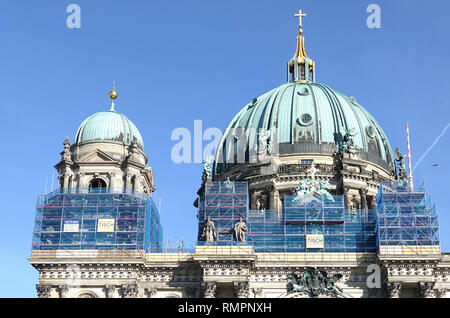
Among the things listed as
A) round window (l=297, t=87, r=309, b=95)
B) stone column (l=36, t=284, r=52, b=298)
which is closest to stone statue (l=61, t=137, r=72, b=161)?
stone column (l=36, t=284, r=52, b=298)

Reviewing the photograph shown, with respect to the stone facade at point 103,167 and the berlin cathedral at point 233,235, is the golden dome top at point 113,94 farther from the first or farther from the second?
the stone facade at point 103,167

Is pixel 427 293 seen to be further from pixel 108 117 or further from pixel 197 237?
pixel 108 117

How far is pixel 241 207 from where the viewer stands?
6825cm

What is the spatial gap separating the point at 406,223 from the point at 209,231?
15.6 metres

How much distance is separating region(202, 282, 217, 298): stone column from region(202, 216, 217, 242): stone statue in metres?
3.92

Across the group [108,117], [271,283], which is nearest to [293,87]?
[108,117]

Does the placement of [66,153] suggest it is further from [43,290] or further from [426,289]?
[426,289]

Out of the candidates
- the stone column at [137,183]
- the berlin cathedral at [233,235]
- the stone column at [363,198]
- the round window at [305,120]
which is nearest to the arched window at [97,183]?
the berlin cathedral at [233,235]

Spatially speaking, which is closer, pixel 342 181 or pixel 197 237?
pixel 197 237

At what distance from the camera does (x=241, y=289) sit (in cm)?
6166

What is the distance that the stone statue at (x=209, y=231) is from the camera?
64.4 meters

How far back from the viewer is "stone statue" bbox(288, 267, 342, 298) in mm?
62688

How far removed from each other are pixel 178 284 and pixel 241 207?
8.68m
